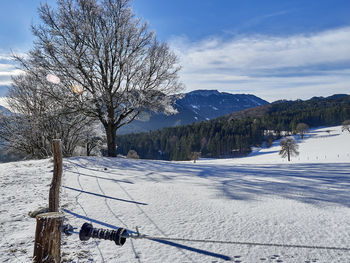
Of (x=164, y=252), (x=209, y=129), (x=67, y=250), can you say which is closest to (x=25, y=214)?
(x=67, y=250)

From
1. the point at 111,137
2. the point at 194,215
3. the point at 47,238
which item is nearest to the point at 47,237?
the point at 47,238

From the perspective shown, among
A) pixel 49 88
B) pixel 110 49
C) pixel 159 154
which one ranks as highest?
pixel 110 49

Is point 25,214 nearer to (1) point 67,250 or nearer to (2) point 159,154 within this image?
(1) point 67,250

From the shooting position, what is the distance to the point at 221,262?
2564 millimetres

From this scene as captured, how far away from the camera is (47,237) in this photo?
7.63 feet

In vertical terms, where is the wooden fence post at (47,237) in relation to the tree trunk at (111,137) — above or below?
below

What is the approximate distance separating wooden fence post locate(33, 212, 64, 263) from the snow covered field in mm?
438

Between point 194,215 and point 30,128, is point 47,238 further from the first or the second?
point 30,128

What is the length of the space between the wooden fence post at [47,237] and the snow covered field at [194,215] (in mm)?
438

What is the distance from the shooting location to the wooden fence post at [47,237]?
91.4 inches

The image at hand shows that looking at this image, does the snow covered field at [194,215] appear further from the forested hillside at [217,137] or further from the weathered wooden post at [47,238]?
the forested hillside at [217,137]

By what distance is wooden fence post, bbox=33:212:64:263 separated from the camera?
2.32m

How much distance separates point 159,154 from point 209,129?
32.2 metres

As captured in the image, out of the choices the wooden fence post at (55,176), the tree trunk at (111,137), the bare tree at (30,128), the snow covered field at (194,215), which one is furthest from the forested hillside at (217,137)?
the wooden fence post at (55,176)
